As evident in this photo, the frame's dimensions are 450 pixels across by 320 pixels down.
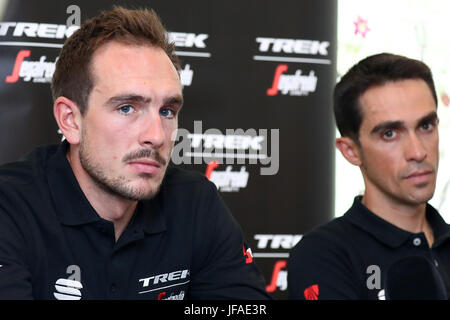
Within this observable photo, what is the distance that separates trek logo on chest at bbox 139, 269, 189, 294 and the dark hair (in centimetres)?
69

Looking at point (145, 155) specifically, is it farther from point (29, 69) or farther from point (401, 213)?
point (29, 69)

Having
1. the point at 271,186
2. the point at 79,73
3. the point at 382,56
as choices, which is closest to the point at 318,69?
the point at 271,186

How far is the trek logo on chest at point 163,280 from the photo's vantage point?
173 centimetres

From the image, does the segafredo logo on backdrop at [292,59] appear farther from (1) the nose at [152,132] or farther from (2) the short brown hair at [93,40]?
(1) the nose at [152,132]

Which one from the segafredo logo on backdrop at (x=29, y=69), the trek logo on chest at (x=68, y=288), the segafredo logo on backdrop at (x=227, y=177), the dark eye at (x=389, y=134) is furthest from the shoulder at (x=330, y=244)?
the segafredo logo on backdrop at (x=29, y=69)

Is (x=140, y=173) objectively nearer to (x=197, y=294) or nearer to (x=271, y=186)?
(x=197, y=294)

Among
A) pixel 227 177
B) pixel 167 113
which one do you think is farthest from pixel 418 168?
pixel 227 177

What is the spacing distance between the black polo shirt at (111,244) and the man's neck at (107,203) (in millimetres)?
33

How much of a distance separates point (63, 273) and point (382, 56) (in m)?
1.18

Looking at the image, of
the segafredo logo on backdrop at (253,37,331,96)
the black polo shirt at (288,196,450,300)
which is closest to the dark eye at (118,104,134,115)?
the black polo shirt at (288,196,450,300)

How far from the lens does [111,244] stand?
5.64ft

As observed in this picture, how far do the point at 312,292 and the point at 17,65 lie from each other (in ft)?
5.54

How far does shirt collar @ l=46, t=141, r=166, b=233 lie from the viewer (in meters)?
1.70
